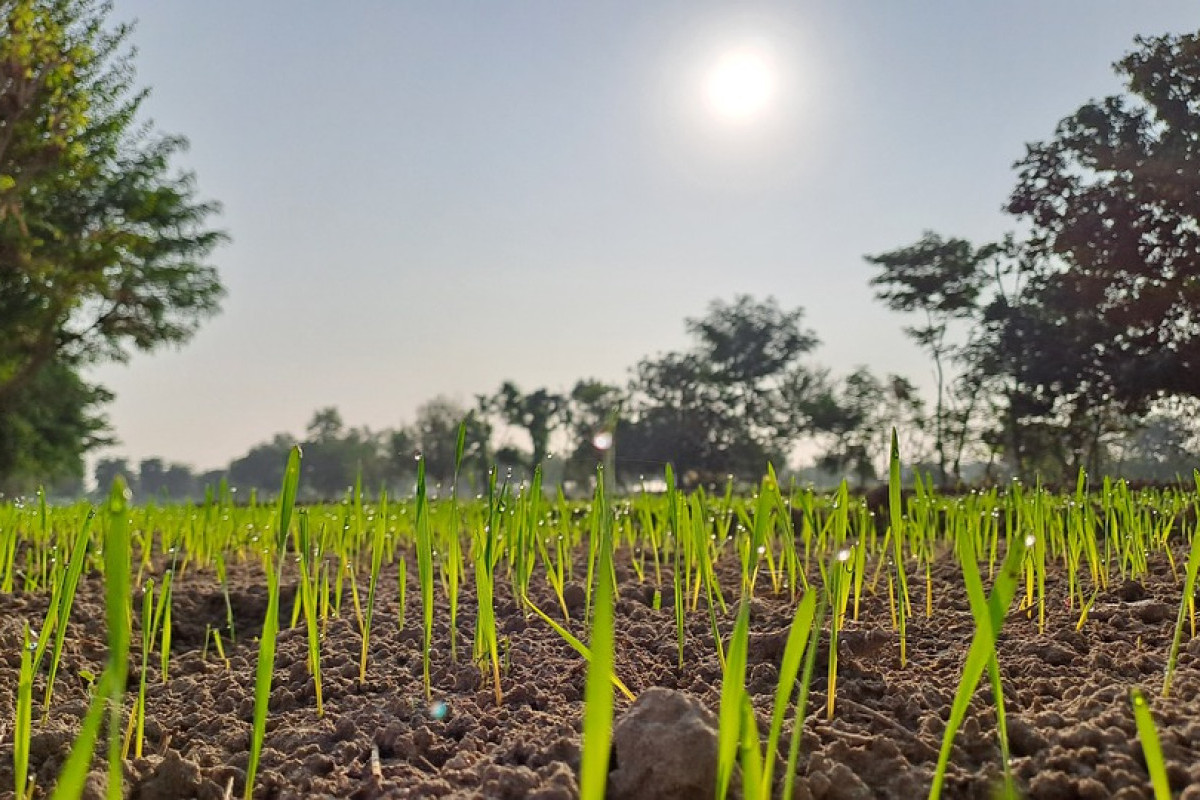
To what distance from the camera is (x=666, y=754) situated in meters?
0.96

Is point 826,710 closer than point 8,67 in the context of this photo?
Yes

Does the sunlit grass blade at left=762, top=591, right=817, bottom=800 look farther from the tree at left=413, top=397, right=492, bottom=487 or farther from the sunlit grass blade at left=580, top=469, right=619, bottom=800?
the tree at left=413, top=397, right=492, bottom=487

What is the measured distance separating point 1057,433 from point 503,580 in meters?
17.9

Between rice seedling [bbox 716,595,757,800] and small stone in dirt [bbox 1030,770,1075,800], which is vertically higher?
rice seedling [bbox 716,595,757,800]

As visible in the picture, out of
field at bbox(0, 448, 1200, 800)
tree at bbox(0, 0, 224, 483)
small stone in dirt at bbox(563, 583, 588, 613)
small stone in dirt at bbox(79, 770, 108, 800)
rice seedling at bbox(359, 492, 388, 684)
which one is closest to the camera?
field at bbox(0, 448, 1200, 800)

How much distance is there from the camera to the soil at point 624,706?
3.25 ft

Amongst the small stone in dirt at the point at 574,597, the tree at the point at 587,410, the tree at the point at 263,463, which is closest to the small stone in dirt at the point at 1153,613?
the small stone in dirt at the point at 574,597

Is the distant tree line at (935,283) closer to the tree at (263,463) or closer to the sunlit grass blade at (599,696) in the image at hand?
the sunlit grass blade at (599,696)

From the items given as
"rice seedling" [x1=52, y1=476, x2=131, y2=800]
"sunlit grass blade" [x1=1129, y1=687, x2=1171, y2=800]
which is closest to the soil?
"sunlit grass blade" [x1=1129, y1=687, x2=1171, y2=800]

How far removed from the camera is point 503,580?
2797 millimetres

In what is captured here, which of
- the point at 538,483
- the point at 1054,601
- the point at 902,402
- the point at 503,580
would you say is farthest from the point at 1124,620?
the point at 902,402

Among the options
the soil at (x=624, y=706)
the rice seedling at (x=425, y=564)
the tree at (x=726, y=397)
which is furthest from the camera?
the tree at (x=726, y=397)

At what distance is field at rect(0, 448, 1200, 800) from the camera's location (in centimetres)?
87

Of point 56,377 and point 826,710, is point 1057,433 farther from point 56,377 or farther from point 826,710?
point 56,377
